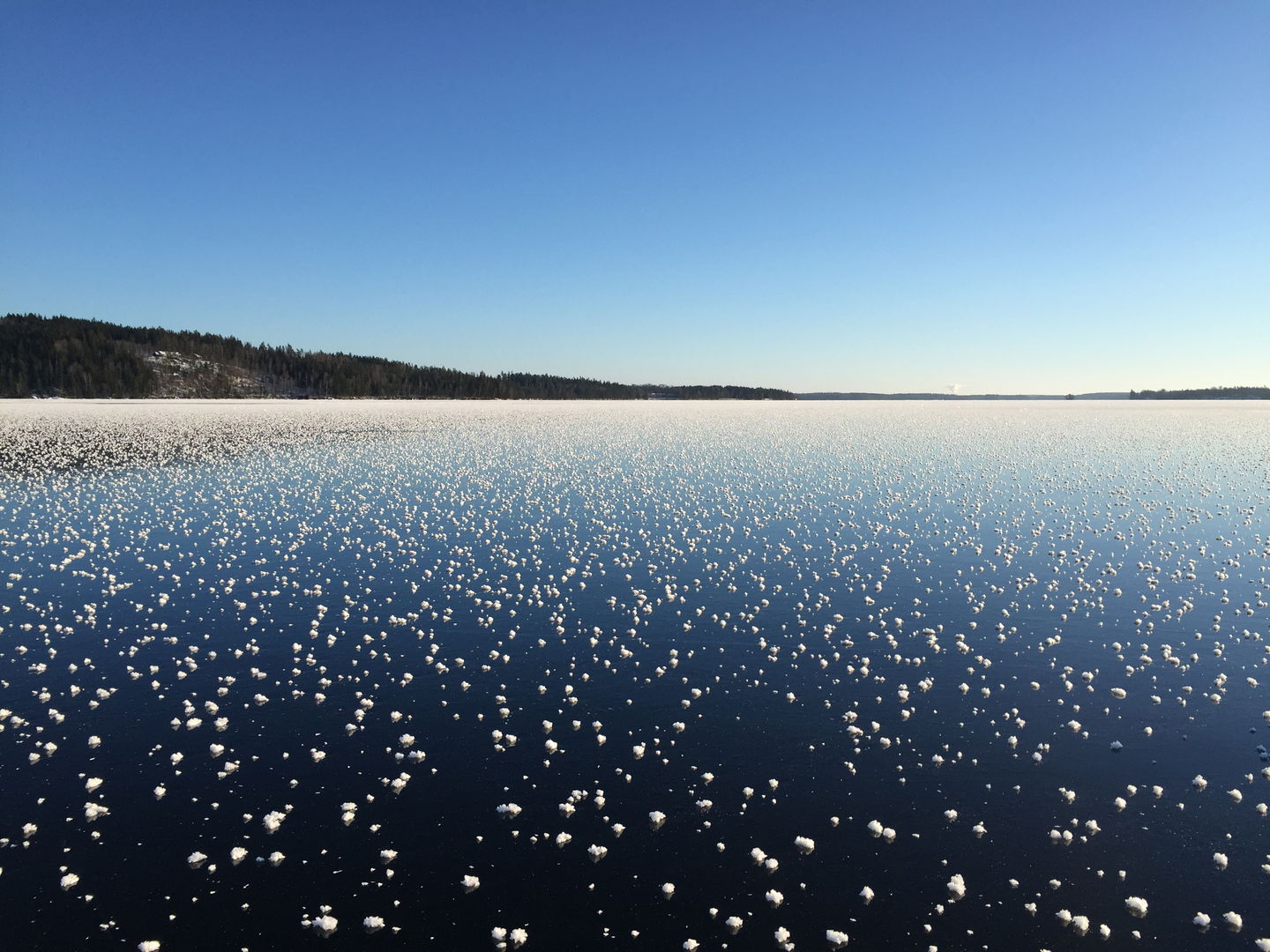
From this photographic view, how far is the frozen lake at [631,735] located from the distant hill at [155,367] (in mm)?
159703

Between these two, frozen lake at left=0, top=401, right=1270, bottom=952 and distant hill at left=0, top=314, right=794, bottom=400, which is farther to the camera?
distant hill at left=0, top=314, right=794, bottom=400

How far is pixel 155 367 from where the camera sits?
169 m

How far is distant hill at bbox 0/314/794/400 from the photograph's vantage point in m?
148

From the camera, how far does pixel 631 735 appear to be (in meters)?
9.47

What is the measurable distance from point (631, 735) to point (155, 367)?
198700 mm

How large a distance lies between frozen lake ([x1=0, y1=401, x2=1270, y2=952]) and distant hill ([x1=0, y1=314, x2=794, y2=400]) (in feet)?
524

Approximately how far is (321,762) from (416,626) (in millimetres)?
5003

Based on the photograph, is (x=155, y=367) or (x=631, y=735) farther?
(x=155, y=367)

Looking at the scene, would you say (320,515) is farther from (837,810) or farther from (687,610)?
(837,810)

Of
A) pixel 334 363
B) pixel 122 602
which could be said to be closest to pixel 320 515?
pixel 122 602

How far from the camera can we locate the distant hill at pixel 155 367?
14838cm

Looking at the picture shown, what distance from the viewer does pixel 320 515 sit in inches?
953

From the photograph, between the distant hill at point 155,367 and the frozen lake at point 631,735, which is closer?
the frozen lake at point 631,735

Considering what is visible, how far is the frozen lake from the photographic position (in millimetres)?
6426
